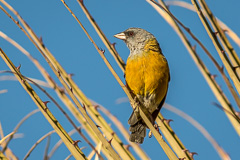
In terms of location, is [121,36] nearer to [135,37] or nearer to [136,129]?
[135,37]

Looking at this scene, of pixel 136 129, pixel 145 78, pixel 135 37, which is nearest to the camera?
pixel 145 78

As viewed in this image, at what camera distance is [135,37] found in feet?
11.1

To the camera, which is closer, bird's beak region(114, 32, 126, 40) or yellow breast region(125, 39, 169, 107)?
yellow breast region(125, 39, 169, 107)

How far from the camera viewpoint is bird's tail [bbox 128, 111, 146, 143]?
3120 mm

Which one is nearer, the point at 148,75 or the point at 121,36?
the point at 148,75

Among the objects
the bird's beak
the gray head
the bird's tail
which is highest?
the bird's beak

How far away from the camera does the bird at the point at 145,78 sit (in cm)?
284

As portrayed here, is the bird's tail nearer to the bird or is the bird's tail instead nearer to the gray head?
the bird

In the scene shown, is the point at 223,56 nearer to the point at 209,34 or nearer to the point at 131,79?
the point at 209,34

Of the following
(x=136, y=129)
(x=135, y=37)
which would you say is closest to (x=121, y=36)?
(x=135, y=37)

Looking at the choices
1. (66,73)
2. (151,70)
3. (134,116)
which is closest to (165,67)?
(151,70)

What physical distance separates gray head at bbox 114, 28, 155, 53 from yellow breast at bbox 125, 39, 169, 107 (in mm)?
218

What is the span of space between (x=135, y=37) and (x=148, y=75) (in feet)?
2.18

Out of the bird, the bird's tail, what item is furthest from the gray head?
the bird's tail
